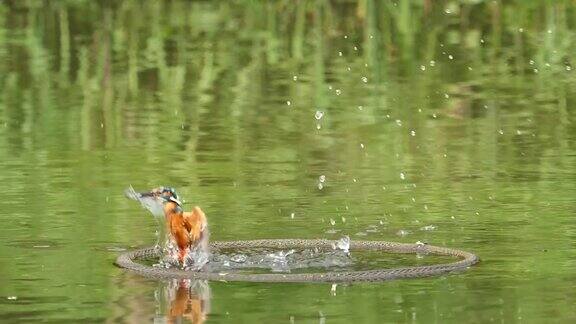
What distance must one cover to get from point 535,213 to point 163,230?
6.98ft

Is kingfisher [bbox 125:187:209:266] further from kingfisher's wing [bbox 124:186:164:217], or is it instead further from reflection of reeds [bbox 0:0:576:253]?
reflection of reeds [bbox 0:0:576:253]

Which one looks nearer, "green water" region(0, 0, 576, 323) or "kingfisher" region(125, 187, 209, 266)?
"green water" region(0, 0, 576, 323)

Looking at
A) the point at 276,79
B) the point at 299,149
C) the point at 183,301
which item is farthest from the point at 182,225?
the point at 276,79

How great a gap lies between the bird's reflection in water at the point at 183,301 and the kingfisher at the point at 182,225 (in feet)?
1.23

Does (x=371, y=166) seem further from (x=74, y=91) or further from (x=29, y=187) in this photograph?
(x=74, y=91)

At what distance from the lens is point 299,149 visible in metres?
13.2

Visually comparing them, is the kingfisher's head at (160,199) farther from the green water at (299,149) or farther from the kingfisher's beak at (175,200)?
the green water at (299,149)

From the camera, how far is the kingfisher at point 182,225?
909cm

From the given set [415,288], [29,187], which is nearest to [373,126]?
[29,187]

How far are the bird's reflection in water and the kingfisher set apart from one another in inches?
14.7

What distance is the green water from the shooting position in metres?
8.40

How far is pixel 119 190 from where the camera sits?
37.7ft

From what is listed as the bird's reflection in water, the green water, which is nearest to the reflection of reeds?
the green water

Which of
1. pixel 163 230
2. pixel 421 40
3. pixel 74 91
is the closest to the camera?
Result: pixel 163 230
